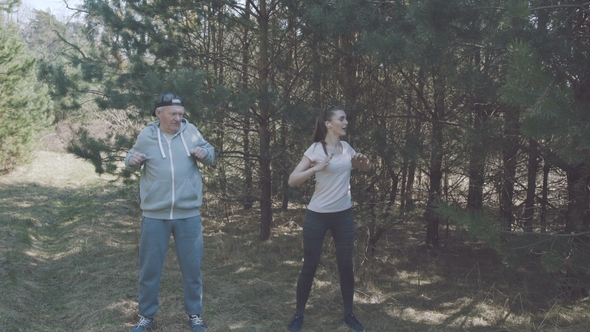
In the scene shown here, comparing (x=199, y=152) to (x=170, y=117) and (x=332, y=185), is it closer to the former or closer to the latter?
(x=170, y=117)

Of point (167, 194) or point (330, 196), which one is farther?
point (330, 196)

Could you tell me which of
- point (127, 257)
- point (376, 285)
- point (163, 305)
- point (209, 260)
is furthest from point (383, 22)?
point (127, 257)

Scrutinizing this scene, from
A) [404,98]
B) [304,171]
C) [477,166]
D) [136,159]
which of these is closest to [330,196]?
[304,171]

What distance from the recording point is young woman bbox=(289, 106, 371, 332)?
147 inches

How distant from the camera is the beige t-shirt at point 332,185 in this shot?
3.72 meters

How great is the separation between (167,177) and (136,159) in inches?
9.5

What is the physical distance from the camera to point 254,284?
548 cm

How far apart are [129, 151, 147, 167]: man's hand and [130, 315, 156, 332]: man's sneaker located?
3.75 feet

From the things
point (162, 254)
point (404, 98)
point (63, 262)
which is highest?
point (404, 98)

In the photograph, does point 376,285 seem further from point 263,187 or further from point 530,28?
point 530,28

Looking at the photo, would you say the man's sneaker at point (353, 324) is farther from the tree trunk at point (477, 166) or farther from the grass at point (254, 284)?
the tree trunk at point (477, 166)

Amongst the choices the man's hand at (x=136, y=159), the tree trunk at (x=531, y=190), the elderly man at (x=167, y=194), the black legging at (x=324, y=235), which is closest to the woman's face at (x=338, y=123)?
the black legging at (x=324, y=235)

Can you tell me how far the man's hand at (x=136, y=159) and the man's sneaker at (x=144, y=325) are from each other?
1.14 meters

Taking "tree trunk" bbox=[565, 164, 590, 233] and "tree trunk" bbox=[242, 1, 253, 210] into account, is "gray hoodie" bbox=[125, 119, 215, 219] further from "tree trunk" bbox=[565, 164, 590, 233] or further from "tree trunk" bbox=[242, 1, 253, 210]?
"tree trunk" bbox=[565, 164, 590, 233]
